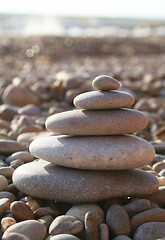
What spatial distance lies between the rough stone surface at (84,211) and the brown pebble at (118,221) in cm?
5

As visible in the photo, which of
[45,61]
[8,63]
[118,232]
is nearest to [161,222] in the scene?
[118,232]

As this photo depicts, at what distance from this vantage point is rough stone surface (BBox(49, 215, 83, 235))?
6.23 feet

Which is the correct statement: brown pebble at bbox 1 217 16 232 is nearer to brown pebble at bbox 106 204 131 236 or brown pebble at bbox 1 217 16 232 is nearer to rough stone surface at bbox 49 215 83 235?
rough stone surface at bbox 49 215 83 235

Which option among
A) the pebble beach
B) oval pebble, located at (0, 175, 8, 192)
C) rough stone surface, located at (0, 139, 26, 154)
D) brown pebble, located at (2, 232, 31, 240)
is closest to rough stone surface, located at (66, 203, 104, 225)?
the pebble beach

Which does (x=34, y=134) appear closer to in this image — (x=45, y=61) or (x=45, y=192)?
(x=45, y=192)

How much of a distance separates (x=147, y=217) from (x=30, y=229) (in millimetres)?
679

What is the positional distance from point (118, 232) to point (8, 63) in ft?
31.0

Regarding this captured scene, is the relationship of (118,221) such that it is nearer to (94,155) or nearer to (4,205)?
(94,155)

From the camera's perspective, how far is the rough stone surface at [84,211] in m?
2.05

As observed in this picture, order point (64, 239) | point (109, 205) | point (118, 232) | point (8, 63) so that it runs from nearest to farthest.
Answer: point (64, 239) → point (118, 232) → point (109, 205) → point (8, 63)

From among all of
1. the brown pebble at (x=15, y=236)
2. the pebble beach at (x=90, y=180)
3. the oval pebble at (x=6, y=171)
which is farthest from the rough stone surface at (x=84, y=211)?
the oval pebble at (x=6, y=171)

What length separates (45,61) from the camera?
12.0 m

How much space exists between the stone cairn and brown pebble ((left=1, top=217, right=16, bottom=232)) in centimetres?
28

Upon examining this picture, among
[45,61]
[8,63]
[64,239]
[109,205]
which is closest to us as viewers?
[64,239]
